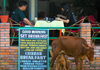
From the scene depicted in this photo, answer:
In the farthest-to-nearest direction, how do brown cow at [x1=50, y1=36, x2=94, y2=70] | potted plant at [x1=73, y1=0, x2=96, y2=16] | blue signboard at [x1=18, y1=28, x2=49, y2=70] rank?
1. potted plant at [x1=73, y1=0, x2=96, y2=16]
2. blue signboard at [x1=18, y1=28, x2=49, y2=70]
3. brown cow at [x1=50, y1=36, x2=94, y2=70]

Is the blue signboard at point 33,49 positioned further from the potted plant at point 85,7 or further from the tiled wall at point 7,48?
the potted plant at point 85,7

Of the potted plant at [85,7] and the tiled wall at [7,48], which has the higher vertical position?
the potted plant at [85,7]

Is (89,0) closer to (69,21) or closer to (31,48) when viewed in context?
(69,21)

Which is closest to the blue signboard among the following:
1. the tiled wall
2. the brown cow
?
the brown cow

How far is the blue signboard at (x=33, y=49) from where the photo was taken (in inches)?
243

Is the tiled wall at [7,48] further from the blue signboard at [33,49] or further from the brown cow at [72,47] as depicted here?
the brown cow at [72,47]

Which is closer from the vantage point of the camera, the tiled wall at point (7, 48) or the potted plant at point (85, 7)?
the tiled wall at point (7, 48)

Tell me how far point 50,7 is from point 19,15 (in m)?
3.82

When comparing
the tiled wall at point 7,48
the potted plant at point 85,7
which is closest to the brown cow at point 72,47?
the tiled wall at point 7,48

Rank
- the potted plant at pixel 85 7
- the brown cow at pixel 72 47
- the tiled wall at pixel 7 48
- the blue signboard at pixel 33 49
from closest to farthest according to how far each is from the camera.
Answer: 1. the brown cow at pixel 72 47
2. the blue signboard at pixel 33 49
3. the tiled wall at pixel 7 48
4. the potted plant at pixel 85 7

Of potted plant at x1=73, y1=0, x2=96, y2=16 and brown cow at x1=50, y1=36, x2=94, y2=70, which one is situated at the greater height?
potted plant at x1=73, y1=0, x2=96, y2=16

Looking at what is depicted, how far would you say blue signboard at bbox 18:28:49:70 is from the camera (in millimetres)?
6176

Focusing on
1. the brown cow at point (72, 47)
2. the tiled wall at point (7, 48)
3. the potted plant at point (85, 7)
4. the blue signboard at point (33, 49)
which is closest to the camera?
the brown cow at point (72, 47)

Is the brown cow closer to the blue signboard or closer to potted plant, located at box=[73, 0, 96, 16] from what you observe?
the blue signboard
